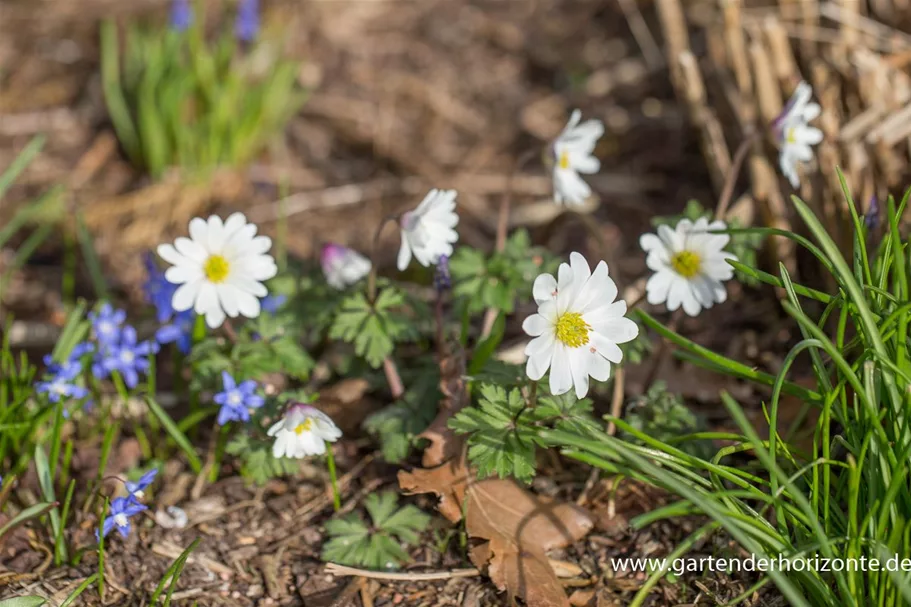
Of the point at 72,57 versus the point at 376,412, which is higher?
the point at 72,57

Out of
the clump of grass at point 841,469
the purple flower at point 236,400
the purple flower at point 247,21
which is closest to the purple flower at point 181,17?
the purple flower at point 247,21

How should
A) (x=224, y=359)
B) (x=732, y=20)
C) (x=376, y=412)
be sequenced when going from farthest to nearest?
(x=732, y=20) < (x=376, y=412) < (x=224, y=359)

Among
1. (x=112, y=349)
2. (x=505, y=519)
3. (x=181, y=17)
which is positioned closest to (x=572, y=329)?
(x=505, y=519)

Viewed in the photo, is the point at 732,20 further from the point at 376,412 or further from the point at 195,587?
the point at 195,587

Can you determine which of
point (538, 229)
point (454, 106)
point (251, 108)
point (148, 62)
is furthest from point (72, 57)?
point (538, 229)

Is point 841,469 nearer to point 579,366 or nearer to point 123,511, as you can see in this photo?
point 579,366
